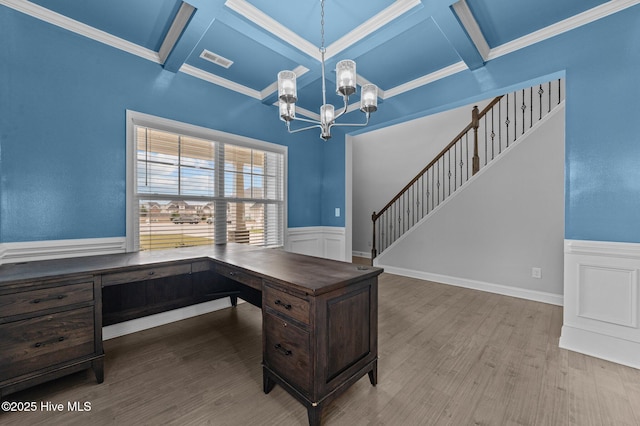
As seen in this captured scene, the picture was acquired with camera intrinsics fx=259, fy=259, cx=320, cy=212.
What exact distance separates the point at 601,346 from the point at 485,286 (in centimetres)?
184

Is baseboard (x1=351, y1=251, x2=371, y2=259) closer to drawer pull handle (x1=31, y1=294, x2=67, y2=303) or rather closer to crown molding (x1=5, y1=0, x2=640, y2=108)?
crown molding (x1=5, y1=0, x2=640, y2=108)

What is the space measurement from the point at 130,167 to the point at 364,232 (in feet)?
18.3

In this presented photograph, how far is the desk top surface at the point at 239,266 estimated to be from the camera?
1612mm

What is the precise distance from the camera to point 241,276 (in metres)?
2.02

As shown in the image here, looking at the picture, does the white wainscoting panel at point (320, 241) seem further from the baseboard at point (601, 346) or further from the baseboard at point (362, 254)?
the baseboard at point (601, 346)

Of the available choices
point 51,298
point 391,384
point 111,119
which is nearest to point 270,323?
point 391,384

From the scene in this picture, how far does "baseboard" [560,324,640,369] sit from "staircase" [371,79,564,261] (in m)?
2.57

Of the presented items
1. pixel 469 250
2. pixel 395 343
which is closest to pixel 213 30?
pixel 395 343

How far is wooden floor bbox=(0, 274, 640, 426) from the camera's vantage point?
1575 millimetres

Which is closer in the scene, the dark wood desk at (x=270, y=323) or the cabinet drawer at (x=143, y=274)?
the dark wood desk at (x=270, y=323)

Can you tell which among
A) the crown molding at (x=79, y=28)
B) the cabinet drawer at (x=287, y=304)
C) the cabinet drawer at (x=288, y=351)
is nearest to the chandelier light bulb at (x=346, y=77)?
the cabinet drawer at (x=287, y=304)

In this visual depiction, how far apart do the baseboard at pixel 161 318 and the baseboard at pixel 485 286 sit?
10.8 feet

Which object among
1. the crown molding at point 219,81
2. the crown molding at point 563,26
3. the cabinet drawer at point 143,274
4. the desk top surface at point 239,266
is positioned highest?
the crown molding at point 563,26

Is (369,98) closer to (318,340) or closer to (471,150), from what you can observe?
(318,340)
